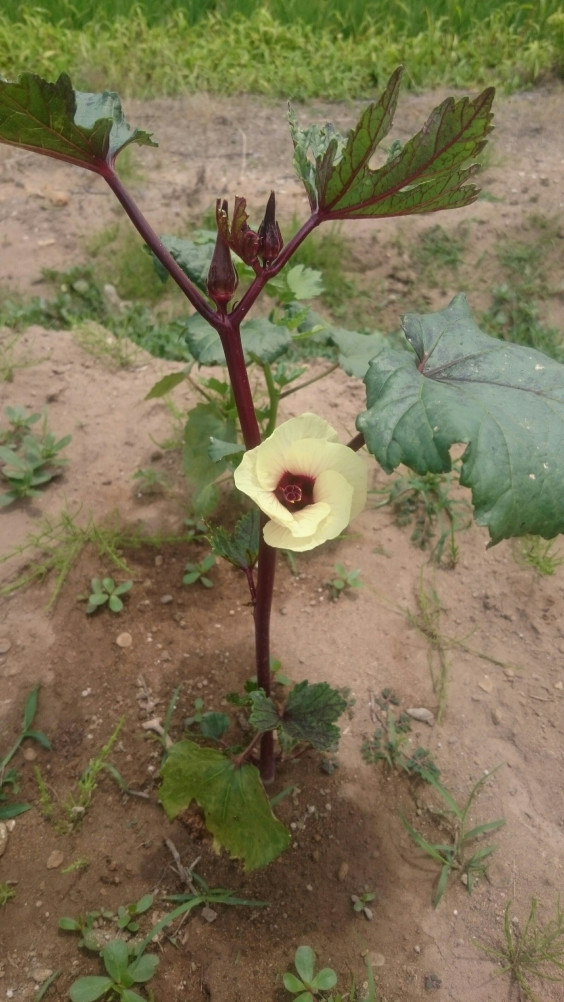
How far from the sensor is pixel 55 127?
977mm

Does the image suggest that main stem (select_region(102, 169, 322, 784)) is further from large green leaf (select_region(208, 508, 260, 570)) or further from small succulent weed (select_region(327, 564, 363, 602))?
small succulent weed (select_region(327, 564, 363, 602))

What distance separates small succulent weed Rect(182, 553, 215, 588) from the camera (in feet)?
6.72

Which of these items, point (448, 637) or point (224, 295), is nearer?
point (224, 295)

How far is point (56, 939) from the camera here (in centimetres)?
145

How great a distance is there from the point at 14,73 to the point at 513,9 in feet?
11.4

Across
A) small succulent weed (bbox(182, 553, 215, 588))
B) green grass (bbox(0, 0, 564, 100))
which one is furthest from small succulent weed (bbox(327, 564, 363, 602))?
green grass (bbox(0, 0, 564, 100))

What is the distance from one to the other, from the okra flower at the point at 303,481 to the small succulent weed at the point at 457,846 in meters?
0.85

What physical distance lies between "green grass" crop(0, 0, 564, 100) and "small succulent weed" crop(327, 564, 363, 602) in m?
3.80

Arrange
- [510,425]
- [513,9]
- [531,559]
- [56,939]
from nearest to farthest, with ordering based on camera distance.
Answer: [510,425] < [56,939] < [531,559] < [513,9]

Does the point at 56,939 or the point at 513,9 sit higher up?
the point at 513,9

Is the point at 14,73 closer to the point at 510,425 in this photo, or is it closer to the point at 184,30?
the point at 184,30

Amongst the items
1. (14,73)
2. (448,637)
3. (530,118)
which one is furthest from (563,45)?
(448,637)

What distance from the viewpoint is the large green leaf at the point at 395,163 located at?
930 millimetres

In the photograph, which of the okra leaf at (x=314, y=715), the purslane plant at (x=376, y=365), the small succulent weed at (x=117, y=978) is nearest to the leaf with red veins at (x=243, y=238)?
the purslane plant at (x=376, y=365)
